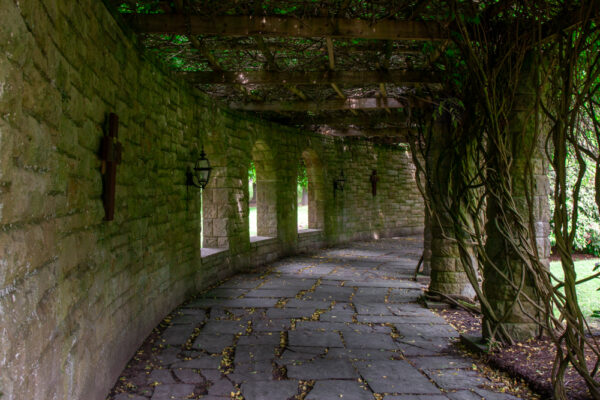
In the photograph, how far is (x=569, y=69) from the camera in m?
2.35

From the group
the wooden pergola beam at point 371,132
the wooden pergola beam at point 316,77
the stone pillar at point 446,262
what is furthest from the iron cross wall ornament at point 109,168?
the wooden pergola beam at point 371,132

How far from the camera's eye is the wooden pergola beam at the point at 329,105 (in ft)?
19.5

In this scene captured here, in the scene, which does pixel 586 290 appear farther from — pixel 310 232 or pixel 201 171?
pixel 201 171

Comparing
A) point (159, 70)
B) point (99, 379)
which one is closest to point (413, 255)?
point (159, 70)

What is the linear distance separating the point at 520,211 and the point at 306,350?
1851 mm

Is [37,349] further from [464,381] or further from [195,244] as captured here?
[195,244]

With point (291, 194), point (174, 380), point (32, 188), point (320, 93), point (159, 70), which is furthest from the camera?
point (291, 194)

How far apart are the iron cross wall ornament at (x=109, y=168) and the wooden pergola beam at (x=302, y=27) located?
1078 millimetres

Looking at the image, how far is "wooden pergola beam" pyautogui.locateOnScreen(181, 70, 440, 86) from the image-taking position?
4.54 meters

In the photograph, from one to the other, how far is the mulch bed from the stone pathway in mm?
190

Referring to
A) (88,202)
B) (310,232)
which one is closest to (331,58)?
(88,202)

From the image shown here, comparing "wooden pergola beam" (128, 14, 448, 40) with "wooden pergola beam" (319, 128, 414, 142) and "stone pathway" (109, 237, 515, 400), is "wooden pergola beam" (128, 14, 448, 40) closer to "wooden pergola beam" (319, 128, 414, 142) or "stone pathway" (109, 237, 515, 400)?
"stone pathway" (109, 237, 515, 400)

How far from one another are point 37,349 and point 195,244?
3.71 m

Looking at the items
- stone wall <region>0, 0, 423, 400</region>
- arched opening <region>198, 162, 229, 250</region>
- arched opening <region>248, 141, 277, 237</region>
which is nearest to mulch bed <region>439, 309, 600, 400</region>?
stone wall <region>0, 0, 423, 400</region>
